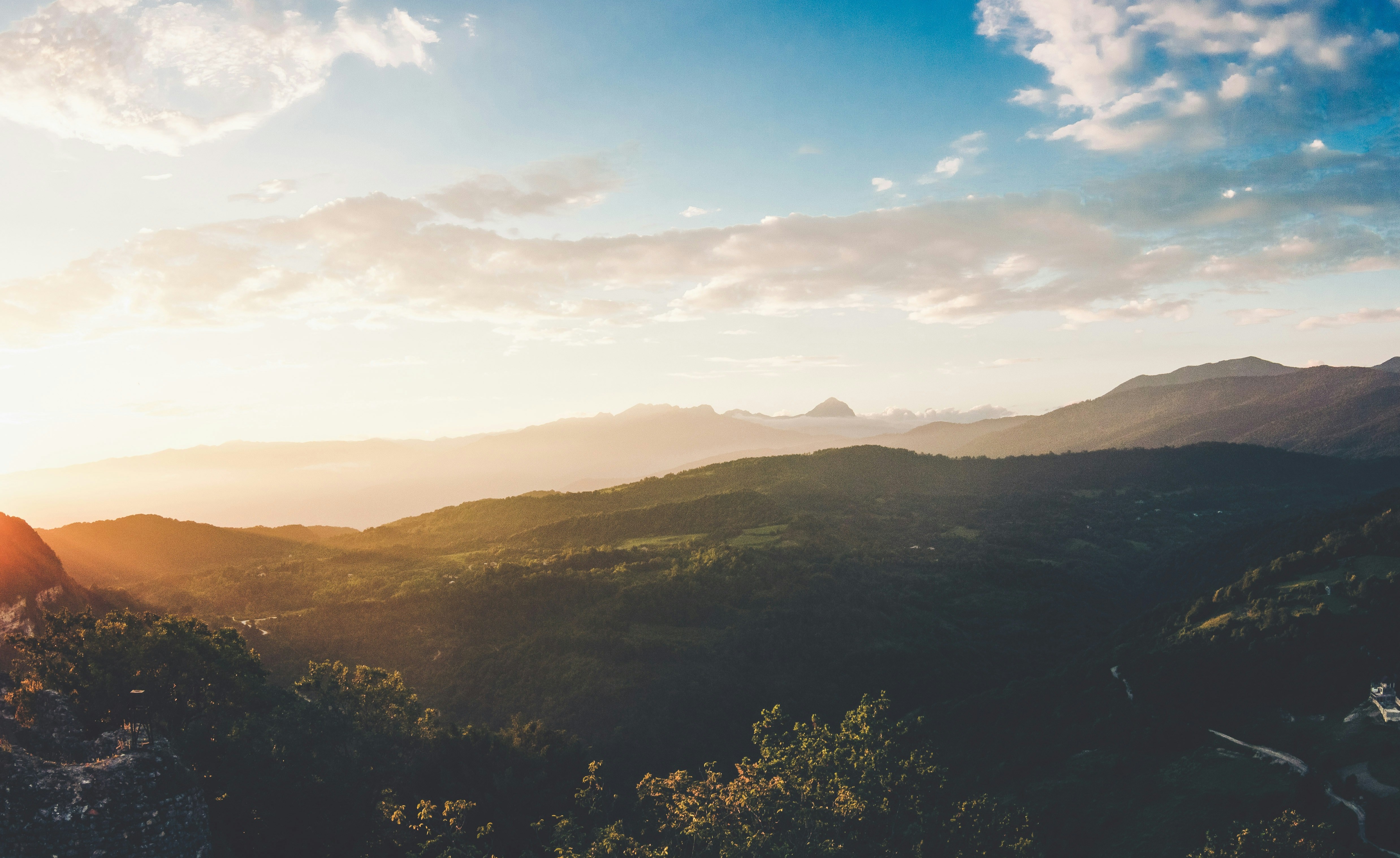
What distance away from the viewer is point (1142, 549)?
635ft

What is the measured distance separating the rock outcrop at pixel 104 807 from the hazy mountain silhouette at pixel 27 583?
105ft

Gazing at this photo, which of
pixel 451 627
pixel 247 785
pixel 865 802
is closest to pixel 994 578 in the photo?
pixel 451 627

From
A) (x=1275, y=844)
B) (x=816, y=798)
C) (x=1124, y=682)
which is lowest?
(x=1124, y=682)

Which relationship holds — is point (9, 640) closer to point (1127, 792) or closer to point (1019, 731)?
point (1127, 792)

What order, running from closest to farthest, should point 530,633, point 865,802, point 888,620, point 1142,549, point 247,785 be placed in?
1. point 247,785
2. point 865,802
3. point 530,633
4. point 888,620
5. point 1142,549

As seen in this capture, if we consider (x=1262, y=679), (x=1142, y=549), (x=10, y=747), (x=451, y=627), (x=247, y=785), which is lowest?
(x=1142, y=549)

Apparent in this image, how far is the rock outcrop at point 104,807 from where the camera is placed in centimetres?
1738

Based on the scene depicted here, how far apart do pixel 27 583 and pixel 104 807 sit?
47.2 m

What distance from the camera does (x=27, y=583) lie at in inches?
1991

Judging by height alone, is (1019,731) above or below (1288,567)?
below

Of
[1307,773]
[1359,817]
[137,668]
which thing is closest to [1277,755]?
[1307,773]

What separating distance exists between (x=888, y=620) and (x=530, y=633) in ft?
227

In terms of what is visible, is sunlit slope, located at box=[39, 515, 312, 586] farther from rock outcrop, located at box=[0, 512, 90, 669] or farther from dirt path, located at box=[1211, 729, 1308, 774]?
dirt path, located at box=[1211, 729, 1308, 774]

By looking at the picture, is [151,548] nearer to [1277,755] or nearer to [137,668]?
[137,668]
